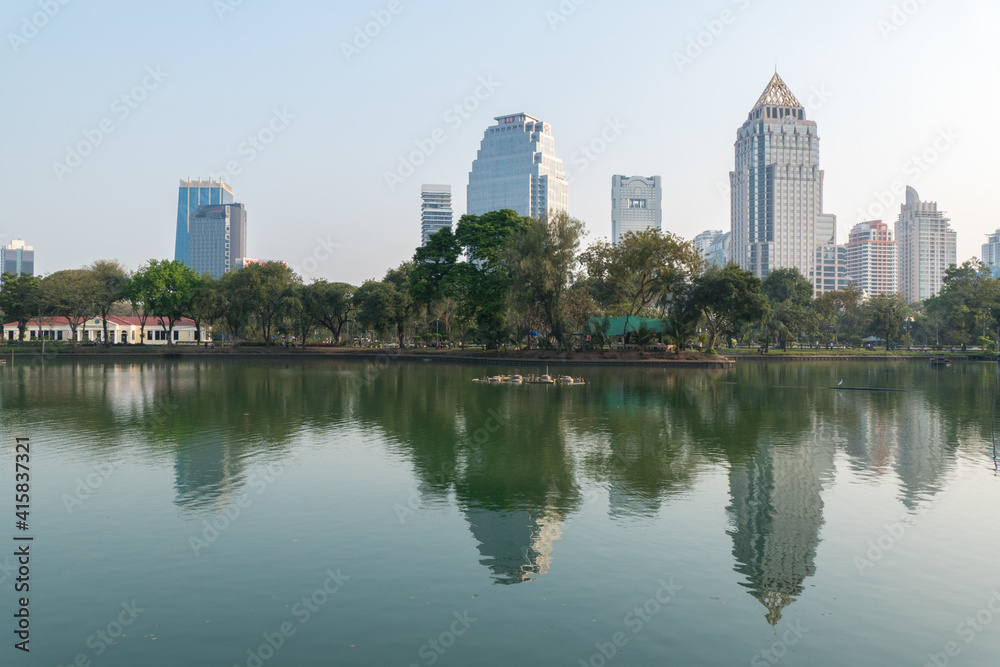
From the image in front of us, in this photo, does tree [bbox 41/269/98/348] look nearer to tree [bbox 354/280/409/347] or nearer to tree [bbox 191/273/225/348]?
tree [bbox 191/273/225/348]

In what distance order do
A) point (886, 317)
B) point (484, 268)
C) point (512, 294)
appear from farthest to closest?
point (886, 317) < point (484, 268) < point (512, 294)

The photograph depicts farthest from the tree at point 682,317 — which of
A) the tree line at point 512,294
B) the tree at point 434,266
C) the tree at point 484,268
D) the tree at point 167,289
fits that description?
the tree at point 167,289

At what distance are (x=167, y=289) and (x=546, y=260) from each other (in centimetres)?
5822

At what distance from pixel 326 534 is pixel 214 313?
83.8 metres

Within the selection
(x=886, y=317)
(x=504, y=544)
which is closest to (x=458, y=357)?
(x=504, y=544)

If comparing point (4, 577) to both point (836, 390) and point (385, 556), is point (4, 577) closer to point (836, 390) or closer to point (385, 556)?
point (385, 556)

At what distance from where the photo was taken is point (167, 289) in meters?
92.3

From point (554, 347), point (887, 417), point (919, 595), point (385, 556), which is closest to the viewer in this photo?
point (919, 595)

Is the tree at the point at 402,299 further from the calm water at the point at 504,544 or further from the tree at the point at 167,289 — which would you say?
the calm water at the point at 504,544

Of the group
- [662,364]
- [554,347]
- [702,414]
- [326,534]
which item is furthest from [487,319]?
[326,534]

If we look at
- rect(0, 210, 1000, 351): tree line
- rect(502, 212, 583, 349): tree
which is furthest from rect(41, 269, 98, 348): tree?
rect(502, 212, 583, 349): tree

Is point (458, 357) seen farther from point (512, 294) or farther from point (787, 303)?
point (787, 303)

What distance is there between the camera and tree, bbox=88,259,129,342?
309ft

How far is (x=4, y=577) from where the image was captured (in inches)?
379
